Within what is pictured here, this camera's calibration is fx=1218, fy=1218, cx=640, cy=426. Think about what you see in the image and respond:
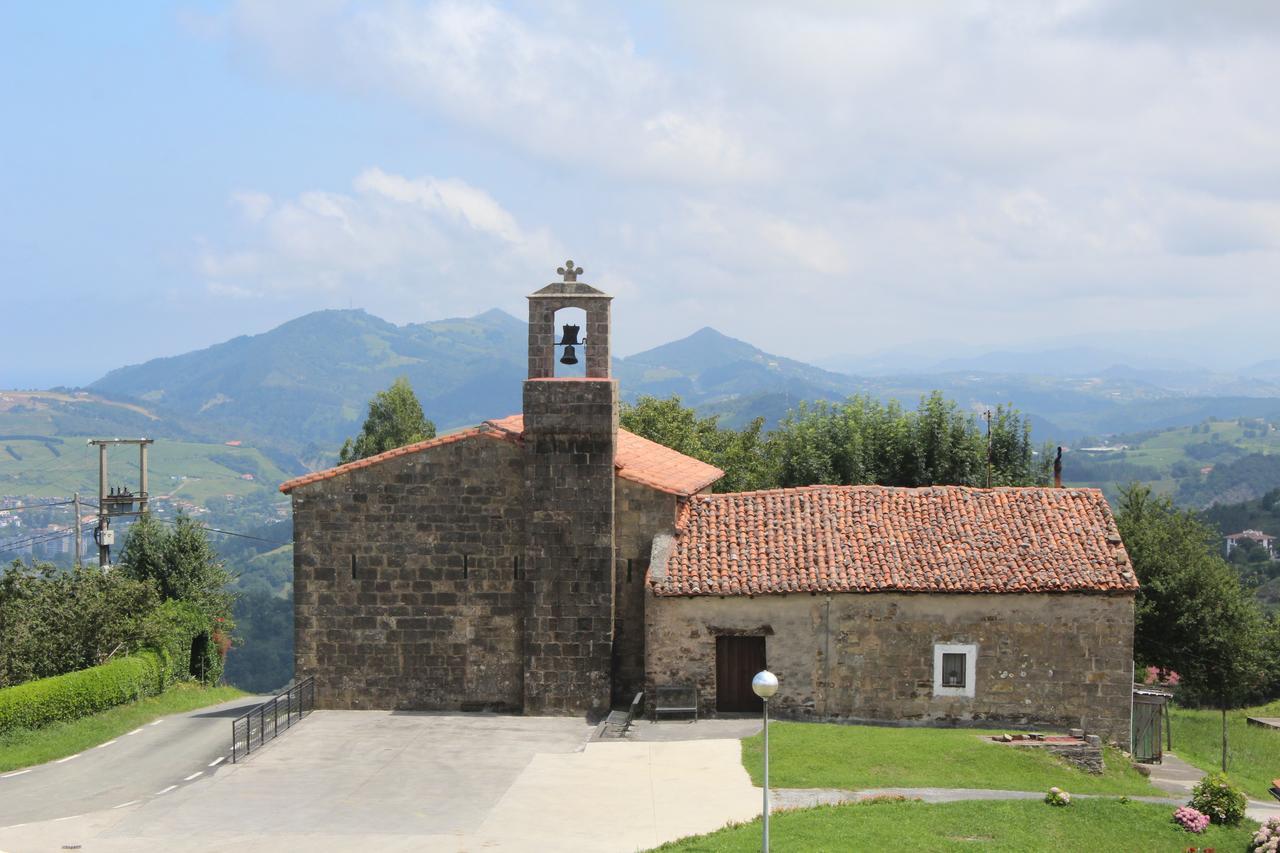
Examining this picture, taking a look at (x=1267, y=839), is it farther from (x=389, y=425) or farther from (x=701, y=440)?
(x=389, y=425)

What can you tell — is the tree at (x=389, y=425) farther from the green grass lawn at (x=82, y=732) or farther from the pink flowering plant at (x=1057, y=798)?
the pink flowering plant at (x=1057, y=798)

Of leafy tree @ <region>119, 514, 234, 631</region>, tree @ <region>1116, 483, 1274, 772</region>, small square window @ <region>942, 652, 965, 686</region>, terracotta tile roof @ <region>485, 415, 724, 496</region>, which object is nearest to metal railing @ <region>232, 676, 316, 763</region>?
terracotta tile roof @ <region>485, 415, 724, 496</region>

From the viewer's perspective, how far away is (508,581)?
2675 centimetres

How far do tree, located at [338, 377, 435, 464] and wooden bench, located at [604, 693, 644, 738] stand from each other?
1381 inches

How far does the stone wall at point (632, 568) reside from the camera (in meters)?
26.7

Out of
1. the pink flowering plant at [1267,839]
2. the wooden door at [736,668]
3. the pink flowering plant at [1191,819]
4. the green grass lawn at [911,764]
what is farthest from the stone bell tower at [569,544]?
the pink flowering plant at [1267,839]

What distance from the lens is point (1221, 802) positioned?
62.5ft

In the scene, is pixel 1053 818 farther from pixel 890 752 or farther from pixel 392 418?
pixel 392 418

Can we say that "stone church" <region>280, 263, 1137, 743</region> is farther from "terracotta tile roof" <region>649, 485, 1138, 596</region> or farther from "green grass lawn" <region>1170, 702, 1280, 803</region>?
"green grass lawn" <region>1170, 702, 1280, 803</region>

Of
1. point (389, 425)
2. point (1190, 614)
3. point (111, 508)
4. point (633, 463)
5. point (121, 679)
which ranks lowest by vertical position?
point (121, 679)

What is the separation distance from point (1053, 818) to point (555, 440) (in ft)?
41.3

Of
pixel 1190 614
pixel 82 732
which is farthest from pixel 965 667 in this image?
pixel 82 732

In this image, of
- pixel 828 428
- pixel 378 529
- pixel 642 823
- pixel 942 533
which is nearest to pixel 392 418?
pixel 828 428

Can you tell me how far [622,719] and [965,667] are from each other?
7226 millimetres
